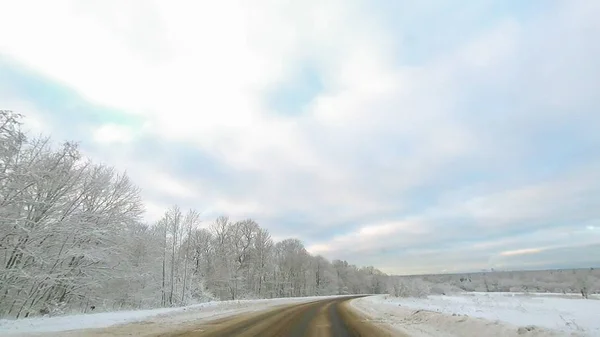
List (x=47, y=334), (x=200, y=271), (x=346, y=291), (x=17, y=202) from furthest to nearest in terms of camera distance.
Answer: (x=346, y=291), (x=200, y=271), (x=17, y=202), (x=47, y=334)

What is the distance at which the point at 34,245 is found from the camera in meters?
15.9

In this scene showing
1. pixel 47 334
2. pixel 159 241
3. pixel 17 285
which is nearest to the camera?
pixel 47 334

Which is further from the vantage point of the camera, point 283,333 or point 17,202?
point 17,202

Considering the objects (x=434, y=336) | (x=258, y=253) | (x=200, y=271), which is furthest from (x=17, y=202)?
(x=258, y=253)

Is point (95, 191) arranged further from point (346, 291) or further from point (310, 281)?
point (346, 291)

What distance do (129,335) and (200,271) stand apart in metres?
51.4

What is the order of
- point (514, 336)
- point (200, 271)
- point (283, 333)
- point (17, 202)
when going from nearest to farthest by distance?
point (514, 336), point (283, 333), point (17, 202), point (200, 271)

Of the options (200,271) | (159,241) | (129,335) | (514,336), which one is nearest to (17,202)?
(129,335)

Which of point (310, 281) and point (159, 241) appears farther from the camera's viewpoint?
point (310, 281)

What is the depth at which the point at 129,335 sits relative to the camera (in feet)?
35.1

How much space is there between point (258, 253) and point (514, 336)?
2615 inches

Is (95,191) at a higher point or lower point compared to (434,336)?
higher

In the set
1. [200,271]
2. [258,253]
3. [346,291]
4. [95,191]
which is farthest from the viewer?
[346,291]

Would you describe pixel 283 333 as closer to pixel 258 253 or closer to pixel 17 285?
pixel 17 285
